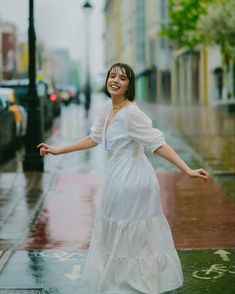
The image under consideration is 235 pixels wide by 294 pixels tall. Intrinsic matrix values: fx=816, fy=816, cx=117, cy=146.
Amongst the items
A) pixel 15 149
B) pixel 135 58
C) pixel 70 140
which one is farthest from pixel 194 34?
pixel 135 58

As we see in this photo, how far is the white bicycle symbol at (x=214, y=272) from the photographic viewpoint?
265 inches

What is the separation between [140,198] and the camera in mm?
5754

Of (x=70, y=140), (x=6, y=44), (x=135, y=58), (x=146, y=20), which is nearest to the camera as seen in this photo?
(x=70, y=140)

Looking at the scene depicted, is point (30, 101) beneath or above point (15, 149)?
above

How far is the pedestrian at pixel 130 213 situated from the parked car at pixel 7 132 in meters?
11.2

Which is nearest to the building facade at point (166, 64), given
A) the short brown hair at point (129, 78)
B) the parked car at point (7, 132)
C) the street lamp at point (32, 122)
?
the parked car at point (7, 132)

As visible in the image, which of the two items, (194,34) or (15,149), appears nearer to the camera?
(15,149)

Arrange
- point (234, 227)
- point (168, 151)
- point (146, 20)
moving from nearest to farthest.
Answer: point (168, 151)
point (234, 227)
point (146, 20)

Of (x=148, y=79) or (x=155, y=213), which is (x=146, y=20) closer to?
(x=148, y=79)

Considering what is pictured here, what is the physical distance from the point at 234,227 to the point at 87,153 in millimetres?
9607

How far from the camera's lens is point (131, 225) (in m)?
5.71

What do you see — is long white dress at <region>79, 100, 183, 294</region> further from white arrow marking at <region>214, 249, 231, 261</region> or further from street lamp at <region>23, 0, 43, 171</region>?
street lamp at <region>23, 0, 43, 171</region>

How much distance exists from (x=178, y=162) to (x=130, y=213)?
1.61 feet

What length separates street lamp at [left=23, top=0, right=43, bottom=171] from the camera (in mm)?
14812
